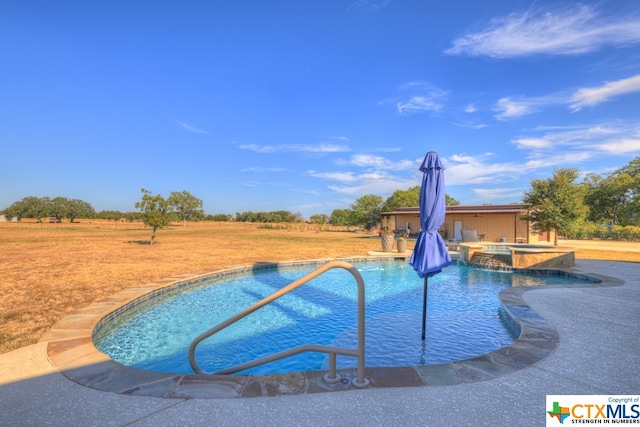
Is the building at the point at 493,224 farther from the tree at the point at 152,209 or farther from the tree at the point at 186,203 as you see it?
the tree at the point at 186,203

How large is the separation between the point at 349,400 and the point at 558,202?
19.6 meters

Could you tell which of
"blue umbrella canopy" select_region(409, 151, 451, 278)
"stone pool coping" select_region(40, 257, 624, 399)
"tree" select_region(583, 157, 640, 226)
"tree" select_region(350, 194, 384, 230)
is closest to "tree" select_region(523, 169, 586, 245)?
"stone pool coping" select_region(40, 257, 624, 399)

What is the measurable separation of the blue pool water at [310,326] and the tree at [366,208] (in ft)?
117

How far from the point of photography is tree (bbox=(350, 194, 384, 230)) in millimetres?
45406

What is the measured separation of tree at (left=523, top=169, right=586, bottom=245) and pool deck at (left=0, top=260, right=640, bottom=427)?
620 inches

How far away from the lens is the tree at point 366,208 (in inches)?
1788

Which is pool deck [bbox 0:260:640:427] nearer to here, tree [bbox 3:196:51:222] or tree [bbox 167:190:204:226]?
tree [bbox 167:190:204:226]

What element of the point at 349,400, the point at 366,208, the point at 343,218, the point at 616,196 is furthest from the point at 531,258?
the point at 343,218

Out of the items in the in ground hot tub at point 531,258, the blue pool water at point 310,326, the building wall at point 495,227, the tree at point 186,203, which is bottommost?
the blue pool water at point 310,326

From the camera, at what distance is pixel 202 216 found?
79.4 m

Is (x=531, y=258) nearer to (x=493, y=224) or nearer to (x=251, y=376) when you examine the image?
(x=251, y=376)

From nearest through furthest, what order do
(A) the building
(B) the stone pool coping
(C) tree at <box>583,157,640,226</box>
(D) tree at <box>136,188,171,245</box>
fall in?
(B) the stone pool coping, (D) tree at <box>136,188,171,245</box>, (A) the building, (C) tree at <box>583,157,640,226</box>

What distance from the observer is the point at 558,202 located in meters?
16.7

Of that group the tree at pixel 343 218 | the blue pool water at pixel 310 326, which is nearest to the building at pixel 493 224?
the blue pool water at pixel 310 326
